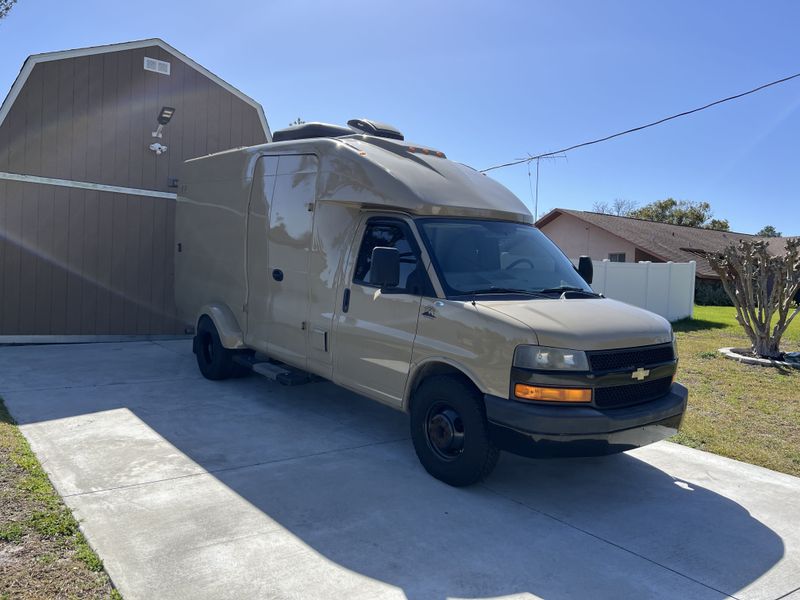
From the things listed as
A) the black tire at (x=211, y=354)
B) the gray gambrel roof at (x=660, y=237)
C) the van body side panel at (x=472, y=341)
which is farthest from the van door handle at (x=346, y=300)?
the gray gambrel roof at (x=660, y=237)

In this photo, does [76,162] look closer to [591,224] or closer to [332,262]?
[332,262]

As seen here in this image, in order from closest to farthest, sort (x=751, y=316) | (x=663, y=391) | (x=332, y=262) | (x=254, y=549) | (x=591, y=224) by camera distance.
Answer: (x=254, y=549), (x=663, y=391), (x=332, y=262), (x=751, y=316), (x=591, y=224)

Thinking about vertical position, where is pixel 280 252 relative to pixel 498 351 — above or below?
above

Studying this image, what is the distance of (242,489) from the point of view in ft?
15.4

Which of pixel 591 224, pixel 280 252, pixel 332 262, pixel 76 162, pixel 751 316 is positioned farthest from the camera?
pixel 591 224

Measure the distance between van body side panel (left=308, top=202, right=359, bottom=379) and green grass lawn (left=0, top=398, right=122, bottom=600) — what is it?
2498 millimetres

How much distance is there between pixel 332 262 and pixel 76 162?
6.82 meters

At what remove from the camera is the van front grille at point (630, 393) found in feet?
14.8

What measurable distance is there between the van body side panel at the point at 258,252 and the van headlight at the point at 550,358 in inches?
141

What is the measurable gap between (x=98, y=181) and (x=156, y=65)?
2.32 meters

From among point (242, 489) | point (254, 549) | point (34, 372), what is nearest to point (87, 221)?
point (34, 372)

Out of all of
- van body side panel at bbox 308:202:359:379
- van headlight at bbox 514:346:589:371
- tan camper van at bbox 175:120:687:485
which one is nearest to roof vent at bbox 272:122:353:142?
tan camper van at bbox 175:120:687:485

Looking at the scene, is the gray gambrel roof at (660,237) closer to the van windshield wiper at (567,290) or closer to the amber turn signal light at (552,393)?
the van windshield wiper at (567,290)

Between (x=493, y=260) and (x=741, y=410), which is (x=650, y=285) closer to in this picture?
(x=741, y=410)
